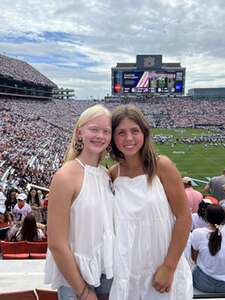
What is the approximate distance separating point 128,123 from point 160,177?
1.10ft

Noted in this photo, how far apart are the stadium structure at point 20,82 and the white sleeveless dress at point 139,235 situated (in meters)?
61.6

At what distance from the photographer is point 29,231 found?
4.71 m

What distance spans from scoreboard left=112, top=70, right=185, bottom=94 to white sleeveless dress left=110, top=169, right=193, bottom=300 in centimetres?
7228

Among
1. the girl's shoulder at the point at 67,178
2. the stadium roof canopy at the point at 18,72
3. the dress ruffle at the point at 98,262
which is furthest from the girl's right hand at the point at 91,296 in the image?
the stadium roof canopy at the point at 18,72

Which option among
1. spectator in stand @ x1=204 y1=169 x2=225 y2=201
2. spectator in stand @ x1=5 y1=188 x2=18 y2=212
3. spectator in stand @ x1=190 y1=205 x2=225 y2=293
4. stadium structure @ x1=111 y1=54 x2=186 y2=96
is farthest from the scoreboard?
spectator in stand @ x1=190 y1=205 x2=225 y2=293

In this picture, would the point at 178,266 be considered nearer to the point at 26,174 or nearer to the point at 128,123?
→ the point at 128,123

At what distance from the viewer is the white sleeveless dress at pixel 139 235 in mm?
1897

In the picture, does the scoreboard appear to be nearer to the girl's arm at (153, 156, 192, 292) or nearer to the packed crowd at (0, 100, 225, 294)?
the packed crowd at (0, 100, 225, 294)

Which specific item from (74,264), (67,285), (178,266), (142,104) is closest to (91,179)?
(74,264)

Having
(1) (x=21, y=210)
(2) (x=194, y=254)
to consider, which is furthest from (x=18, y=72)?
(2) (x=194, y=254)

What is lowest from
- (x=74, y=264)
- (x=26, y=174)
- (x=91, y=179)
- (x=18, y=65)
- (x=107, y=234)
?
(x=26, y=174)

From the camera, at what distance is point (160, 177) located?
1959mm

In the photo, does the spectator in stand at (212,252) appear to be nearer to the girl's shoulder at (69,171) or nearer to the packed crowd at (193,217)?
the packed crowd at (193,217)

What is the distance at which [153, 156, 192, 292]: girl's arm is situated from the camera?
6.37 ft
